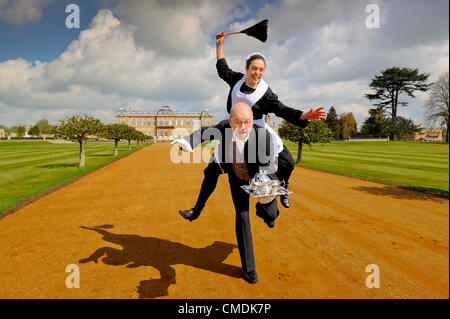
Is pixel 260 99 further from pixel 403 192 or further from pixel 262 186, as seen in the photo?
pixel 403 192

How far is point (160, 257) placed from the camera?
5.28 metres

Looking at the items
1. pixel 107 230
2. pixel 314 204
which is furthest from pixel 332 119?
pixel 107 230

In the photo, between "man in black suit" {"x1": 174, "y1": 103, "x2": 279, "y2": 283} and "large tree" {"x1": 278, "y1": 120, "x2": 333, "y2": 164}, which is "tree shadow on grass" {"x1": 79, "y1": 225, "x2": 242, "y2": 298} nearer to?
"man in black suit" {"x1": 174, "y1": 103, "x2": 279, "y2": 283}

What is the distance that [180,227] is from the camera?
7207 millimetres

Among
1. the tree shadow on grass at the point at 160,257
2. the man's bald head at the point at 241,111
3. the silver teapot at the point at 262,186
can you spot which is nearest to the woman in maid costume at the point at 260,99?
the man's bald head at the point at 241,111

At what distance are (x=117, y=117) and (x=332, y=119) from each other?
297ft

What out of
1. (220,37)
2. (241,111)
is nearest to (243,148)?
(241,111)

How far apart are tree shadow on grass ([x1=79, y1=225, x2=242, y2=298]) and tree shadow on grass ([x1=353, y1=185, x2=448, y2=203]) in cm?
881

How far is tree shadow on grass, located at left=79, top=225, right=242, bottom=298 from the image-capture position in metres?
4.34

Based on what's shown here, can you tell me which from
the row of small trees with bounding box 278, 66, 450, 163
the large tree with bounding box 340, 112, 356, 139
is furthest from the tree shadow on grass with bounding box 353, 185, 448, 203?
the large tree with bounding box 340, 112, 356, 139

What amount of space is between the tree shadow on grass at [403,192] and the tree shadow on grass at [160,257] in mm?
8811

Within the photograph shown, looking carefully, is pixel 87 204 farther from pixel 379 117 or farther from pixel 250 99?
pixel 379 117

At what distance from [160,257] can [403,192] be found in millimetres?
11310
